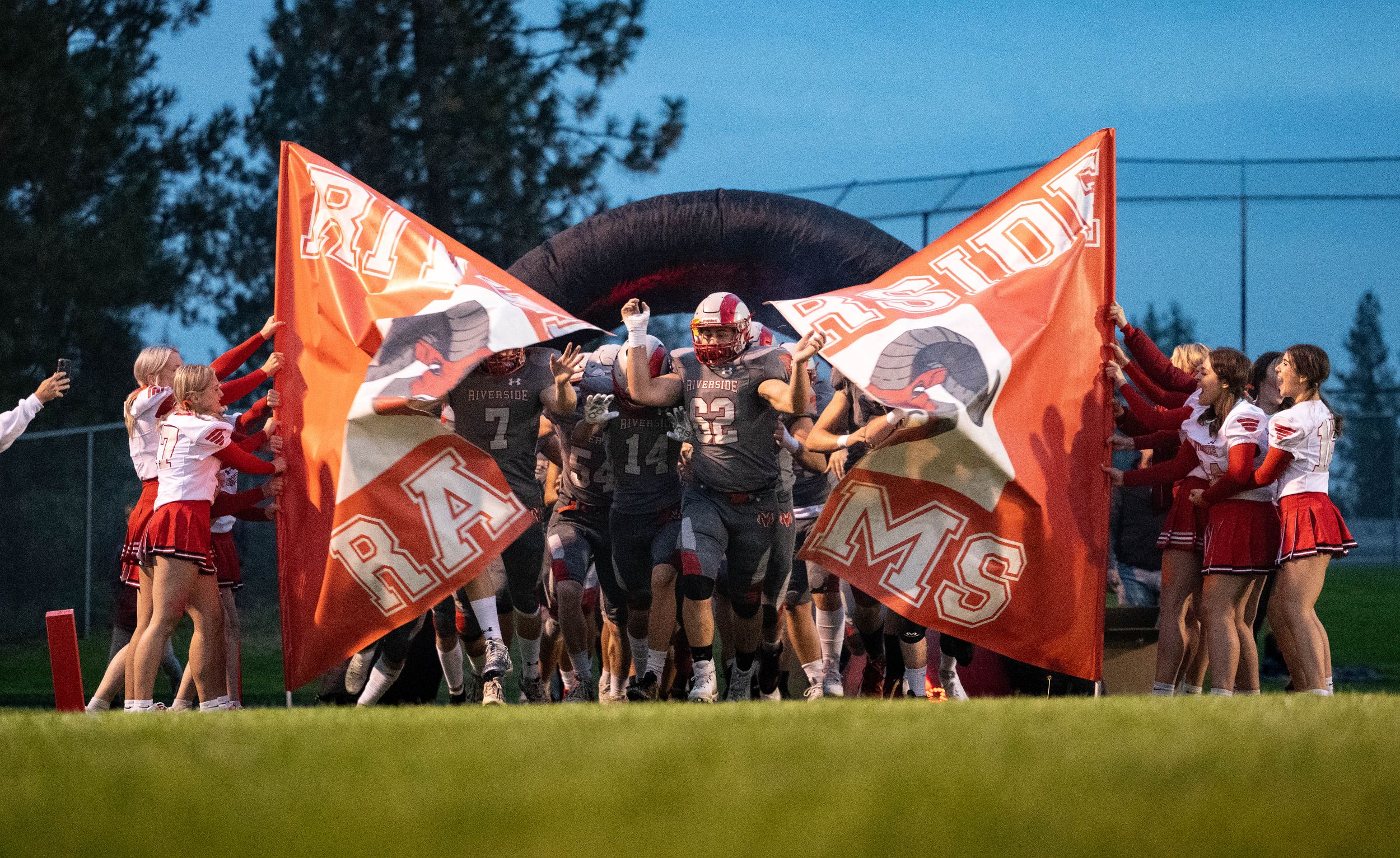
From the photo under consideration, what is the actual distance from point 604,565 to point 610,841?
17.9 feet

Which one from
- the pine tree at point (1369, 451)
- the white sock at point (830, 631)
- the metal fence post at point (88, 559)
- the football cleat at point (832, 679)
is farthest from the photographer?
the pine tree at point (1369, 451)

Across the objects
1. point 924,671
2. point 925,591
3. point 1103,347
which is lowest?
point 924,671

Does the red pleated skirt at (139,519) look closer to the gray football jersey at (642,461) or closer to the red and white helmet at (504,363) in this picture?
the red and white helmet at (504,363)

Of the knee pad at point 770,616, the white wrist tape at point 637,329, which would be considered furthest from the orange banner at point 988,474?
the knee pad at point 770,616

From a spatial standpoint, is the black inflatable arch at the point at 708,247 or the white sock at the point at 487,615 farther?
the black inflatable arch at the point at 708,247

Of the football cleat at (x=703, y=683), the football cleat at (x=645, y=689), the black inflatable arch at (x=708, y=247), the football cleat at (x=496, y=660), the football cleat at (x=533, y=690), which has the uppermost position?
the black inflatable arch at (x=708, y=247)

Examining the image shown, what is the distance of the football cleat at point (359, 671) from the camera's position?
9375 mm

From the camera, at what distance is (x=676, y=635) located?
10.1 meters

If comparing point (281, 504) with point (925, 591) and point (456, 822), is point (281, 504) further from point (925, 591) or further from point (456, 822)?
point (456, 822)

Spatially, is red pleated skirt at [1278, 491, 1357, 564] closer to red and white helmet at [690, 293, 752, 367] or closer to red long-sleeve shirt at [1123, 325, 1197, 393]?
red long-sleeve shirt at [1123, 325, 1197, 393]

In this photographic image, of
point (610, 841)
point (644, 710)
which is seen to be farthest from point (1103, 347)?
point (610, 841)

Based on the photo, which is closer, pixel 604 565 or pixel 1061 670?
pixel 1061 670

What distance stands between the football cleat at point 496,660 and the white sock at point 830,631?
9.56 feet

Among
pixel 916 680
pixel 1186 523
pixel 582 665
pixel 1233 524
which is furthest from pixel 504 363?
pixel 1233 524
